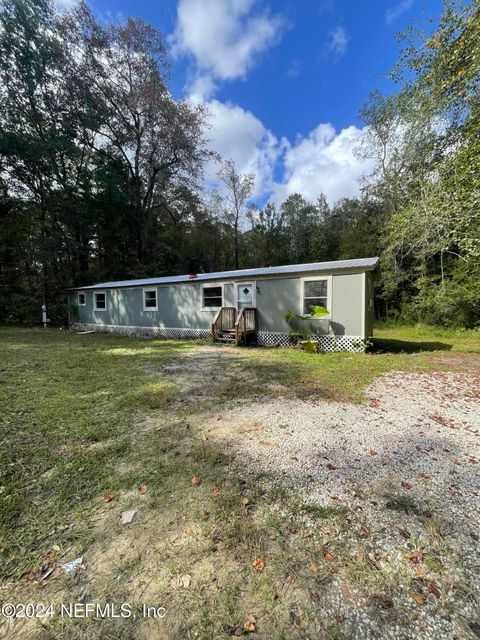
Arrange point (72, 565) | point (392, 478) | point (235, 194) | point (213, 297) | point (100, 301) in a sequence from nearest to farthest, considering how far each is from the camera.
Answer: point (72, 565)
point (392, 478)
point (213, 297)
point (100, 301)
point (235, 194)

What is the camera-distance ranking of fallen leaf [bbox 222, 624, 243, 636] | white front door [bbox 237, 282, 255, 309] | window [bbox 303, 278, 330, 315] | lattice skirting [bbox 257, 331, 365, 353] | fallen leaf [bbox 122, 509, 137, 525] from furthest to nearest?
1. white front door [bbox 237, 282, 255, 309]
2. window [bbox 303, 278, 330, 315]
3. lattice skirting [bbox 257, 331, 365, 353]
4. fallen leaf [bbox 122, 509, 137, 525]
5. fallen leaf [bbox 222, 624, 243, 636]

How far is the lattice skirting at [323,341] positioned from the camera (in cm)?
791

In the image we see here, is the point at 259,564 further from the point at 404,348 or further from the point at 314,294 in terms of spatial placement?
the point at 404,348

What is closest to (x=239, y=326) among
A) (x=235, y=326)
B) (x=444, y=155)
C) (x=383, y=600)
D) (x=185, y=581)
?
(x=235, y=326)

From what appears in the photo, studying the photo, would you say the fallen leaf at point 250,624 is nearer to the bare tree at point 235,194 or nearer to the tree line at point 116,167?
the tree line at point 116,167

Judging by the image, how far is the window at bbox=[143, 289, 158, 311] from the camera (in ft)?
39.0

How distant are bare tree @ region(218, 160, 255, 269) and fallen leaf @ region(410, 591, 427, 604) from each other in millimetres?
26306

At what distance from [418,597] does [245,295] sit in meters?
8.62

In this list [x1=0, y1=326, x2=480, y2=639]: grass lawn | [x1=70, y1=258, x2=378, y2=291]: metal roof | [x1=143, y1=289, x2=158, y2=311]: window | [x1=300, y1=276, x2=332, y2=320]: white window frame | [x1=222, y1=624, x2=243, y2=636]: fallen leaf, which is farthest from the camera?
[x1=143, y1=289, x2=158, y2=311]: window

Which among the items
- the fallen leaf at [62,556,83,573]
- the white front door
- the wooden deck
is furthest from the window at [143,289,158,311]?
the fallen leaf at [62,556,83,573]

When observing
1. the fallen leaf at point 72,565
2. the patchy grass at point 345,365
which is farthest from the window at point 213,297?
the fallen leaf at point 72,565

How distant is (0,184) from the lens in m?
15.4

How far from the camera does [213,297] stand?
34.0 feet

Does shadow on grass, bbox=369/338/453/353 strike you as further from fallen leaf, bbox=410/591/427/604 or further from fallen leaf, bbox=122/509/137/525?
fallen leaf, bbox=122/509/137/525
